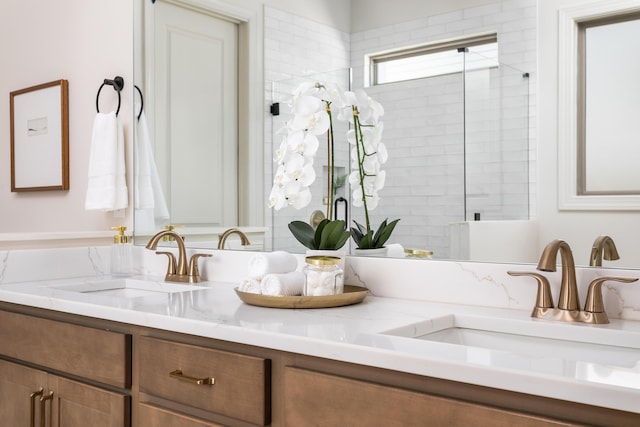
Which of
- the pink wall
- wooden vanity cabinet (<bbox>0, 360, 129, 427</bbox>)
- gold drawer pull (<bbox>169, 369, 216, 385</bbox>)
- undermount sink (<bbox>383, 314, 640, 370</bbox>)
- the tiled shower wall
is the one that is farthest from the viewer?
the pink wall

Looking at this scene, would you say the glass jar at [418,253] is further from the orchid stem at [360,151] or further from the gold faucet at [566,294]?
the gold faucet at [566,294]

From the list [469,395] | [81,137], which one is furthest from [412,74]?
[81,137]

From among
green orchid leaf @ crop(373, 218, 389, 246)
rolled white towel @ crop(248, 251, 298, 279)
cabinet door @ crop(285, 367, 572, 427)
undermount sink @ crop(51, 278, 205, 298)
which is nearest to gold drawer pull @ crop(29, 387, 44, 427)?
undermount sink @ crop(51, 278, 205, 298)

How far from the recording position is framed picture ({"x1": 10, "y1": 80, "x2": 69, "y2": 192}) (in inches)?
110

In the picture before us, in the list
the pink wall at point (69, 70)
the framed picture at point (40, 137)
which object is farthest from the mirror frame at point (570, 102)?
the framed picture at point (40, 137)

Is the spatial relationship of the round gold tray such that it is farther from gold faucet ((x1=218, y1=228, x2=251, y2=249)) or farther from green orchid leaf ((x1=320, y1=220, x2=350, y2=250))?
gold faucet ((x1=218, y1=228, x2=251, y2=249))

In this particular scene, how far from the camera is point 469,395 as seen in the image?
3.29 ft

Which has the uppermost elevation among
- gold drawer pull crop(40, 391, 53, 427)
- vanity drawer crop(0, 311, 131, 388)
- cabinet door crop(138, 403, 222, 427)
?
vanity drawer crop(0, 311, 131, 388)

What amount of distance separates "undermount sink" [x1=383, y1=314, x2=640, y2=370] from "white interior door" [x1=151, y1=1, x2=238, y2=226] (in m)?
0.94

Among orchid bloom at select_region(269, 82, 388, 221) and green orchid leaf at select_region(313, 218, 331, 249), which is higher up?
orchid bloom at select_region(269, 82, 388, 221)

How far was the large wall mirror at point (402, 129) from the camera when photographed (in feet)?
4.87

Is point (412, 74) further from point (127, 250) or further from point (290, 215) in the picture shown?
point (127, 250)

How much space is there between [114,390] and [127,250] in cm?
83

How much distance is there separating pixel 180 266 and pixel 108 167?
1.96 ft
